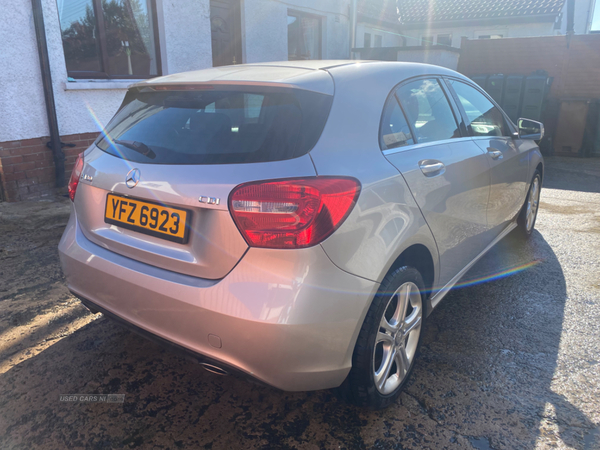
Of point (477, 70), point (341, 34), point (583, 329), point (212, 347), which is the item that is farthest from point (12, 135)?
point (477, 70)

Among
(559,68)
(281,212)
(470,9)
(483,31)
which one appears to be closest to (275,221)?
(281,212)

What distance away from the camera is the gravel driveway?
2.01 m

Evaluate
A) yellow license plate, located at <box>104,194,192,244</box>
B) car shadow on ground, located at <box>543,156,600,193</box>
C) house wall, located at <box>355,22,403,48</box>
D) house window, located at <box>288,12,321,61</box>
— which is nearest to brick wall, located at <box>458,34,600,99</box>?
car shadow on ground, located at <box>543,156,600,193</box>

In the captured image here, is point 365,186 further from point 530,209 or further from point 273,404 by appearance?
point 530,209

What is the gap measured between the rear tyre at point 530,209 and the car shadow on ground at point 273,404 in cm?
163

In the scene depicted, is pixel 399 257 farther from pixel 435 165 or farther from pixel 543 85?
pixel 543 85

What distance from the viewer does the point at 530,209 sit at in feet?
14.6

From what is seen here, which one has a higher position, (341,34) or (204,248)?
(341,34)

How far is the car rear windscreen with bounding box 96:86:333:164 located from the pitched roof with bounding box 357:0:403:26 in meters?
18.2

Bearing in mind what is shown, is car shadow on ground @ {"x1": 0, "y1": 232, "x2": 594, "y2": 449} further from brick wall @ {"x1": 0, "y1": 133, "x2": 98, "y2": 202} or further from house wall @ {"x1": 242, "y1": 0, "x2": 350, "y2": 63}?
house wall @ {"x1": 242, "y1": 0, "x2": 350, "y2": 63}

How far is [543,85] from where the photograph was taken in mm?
10516

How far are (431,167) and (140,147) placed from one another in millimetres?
1364

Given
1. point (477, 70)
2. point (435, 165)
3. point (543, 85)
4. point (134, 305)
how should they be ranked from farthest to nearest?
point (477, 70) < point (543, 85) < point (435, 165) < point (134, 305)

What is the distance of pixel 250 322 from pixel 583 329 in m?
2.33
